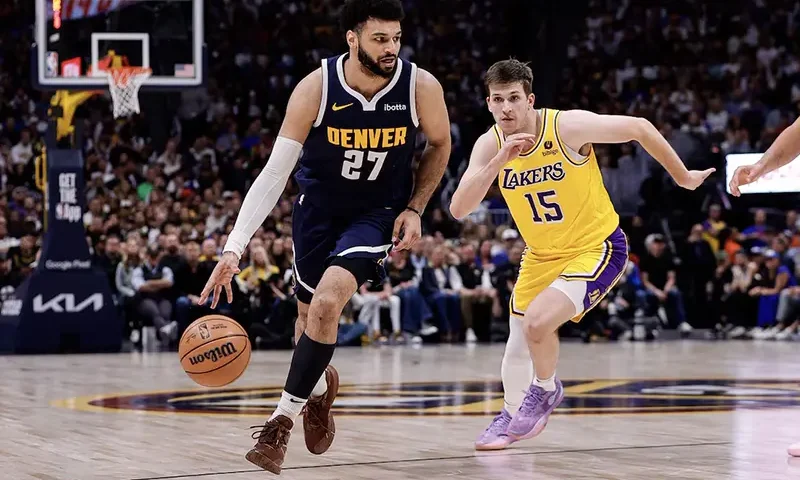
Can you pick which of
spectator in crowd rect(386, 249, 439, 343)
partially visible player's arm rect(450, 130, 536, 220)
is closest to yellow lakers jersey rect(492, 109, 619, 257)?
partially visible player's arm rect(450, 130, 536, 220)

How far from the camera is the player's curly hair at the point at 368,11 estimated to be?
5441mm

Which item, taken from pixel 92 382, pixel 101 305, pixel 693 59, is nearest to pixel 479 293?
pixel 101 305

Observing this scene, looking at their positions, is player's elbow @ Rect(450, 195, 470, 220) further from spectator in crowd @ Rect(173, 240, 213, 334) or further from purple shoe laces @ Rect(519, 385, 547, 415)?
spectator in crowd @ Rect(173, 240, 213, 334)

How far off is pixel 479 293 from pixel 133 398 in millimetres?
8536

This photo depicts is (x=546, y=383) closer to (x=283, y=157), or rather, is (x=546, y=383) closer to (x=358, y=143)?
(x=358, y=143)

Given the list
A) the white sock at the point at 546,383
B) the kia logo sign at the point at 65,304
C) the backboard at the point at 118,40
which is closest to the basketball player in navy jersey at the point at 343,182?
the white sock at the point at 546,383

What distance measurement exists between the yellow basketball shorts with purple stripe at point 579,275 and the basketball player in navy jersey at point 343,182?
3.30 ft

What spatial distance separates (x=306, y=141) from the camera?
5805 mm

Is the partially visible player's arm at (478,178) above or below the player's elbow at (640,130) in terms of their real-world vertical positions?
below

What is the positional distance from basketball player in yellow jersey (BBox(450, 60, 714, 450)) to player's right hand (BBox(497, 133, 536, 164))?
0.69ft

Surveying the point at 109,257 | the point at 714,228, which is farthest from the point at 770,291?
the point at 109,257

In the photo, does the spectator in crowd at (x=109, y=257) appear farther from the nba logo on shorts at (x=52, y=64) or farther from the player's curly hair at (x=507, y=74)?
the player's curly hair at (x=507, y=74)

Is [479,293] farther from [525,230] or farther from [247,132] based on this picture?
[525,230]

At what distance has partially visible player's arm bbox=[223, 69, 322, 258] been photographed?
5559 millimetres
